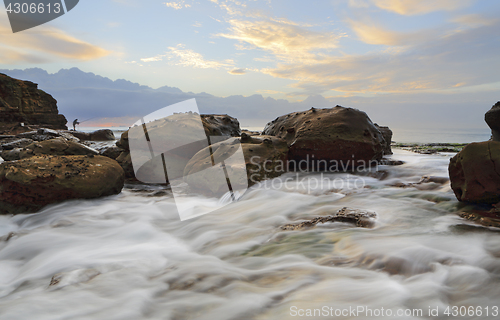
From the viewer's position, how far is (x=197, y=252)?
9.46ft

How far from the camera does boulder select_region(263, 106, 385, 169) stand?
19.4 ft

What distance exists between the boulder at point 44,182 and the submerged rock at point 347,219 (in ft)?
11.3

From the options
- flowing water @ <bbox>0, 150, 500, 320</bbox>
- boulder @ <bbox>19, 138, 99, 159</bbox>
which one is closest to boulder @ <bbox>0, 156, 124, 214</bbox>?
flowing water @ <bbox>0, 150, 500, 320</bbox>

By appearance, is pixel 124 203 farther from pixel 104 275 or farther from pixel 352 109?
pixel 352 109

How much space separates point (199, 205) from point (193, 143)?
2496 mm

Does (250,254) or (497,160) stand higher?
(497,160)

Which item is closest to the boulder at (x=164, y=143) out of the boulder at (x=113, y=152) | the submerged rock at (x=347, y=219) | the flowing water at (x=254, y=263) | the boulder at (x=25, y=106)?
the boulder at (x=113, y=152)

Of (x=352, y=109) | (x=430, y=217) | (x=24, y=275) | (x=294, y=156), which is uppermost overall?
(x=352, y=109)

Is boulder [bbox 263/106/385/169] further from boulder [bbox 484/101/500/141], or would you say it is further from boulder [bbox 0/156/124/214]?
boulder [bbox 0/156/124/214]

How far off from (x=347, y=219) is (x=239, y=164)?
2.51m

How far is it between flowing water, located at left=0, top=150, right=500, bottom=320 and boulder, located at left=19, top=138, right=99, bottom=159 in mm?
1873

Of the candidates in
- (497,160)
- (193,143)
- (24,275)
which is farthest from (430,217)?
(193,143)

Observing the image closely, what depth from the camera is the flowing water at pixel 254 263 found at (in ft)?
5.90

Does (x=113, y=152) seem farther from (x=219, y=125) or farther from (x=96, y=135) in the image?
(x=96, y=135)
